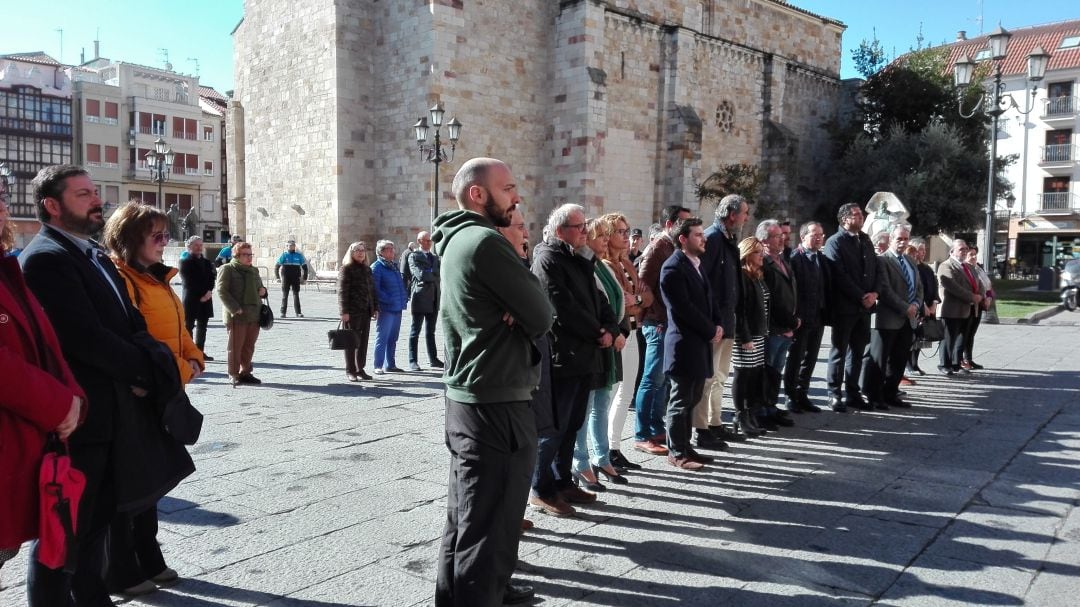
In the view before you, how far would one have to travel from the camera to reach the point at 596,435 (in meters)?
5.16

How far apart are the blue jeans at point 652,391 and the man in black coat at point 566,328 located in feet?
4.51

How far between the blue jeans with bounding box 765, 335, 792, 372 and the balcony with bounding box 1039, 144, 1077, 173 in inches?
1660

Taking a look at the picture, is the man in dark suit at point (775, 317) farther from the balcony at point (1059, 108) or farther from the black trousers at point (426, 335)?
the balcony at point (1059, 108)

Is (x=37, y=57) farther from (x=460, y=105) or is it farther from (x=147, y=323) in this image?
(x=147, y=323)

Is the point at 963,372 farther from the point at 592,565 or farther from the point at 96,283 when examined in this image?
the point at 96,283

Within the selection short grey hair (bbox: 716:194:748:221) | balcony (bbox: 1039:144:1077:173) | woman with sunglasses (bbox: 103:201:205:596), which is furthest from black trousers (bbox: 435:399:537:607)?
balcony (bbox: 1039:144:1077:173)

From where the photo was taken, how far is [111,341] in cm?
279

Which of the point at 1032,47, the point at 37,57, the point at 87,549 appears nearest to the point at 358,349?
the point at 87,549

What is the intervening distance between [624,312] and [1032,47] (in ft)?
156

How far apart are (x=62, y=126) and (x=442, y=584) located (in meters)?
52.7

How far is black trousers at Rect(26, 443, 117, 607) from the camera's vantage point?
2.62 meters

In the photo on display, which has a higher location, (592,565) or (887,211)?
(887,211)

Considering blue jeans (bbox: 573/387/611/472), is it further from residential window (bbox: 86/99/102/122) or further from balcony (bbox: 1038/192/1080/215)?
residential window (bbox: 86/99/102/122)

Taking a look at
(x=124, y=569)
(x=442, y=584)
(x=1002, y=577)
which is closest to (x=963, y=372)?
(x=1002, y=577)
